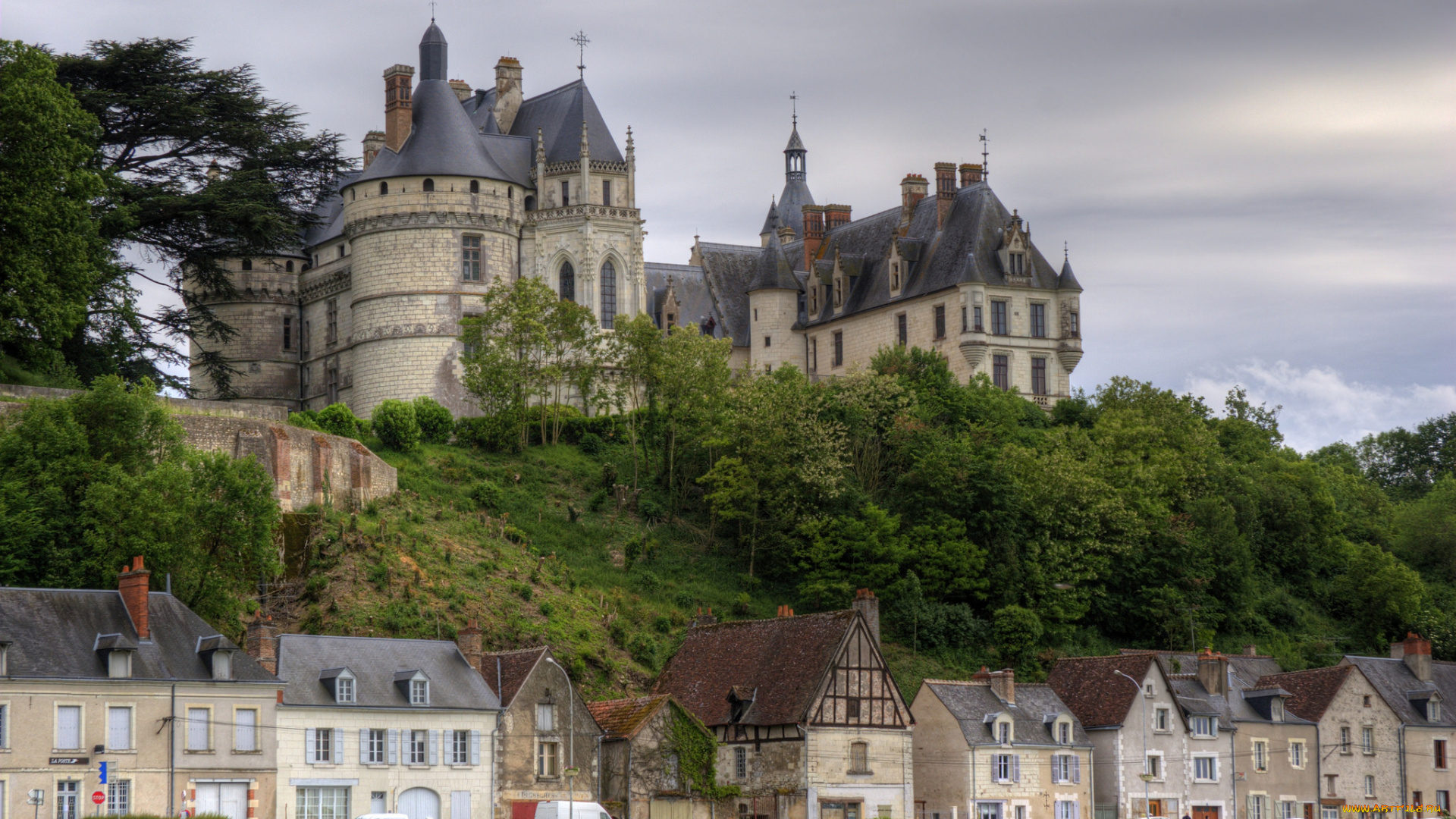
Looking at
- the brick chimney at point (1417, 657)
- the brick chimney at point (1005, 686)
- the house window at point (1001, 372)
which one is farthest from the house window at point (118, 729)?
the house window at point (1001, 372)

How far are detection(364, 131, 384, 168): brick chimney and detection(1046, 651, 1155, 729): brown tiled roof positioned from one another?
32.3m

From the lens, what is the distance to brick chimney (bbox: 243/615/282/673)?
125ft

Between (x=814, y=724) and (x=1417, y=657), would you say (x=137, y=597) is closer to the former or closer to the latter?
(x=814, y=724)

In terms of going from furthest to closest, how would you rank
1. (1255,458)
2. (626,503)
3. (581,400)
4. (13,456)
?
1. (1255,458)
2. (581,400)
3. (626,503)
4. (13,456)

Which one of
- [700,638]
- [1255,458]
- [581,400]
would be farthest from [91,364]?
[1255,458]

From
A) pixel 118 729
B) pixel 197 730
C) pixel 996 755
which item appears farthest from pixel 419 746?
pixel 996 755

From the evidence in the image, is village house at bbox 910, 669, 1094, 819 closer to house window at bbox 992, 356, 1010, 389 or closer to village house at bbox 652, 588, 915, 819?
village house at bbox 652, 588, 915, 819

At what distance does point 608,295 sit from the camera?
67.3 meters

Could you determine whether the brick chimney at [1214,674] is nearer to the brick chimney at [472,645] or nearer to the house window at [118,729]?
the brick chimney at [472,645]

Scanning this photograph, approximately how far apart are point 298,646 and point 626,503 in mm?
21587

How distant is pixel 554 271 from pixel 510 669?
26878 mm

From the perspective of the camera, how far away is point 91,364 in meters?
55.9

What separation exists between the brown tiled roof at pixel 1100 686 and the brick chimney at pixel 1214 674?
9.31 ft

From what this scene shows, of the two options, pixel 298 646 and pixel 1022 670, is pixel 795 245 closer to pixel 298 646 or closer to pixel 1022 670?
pixel 1022 670
